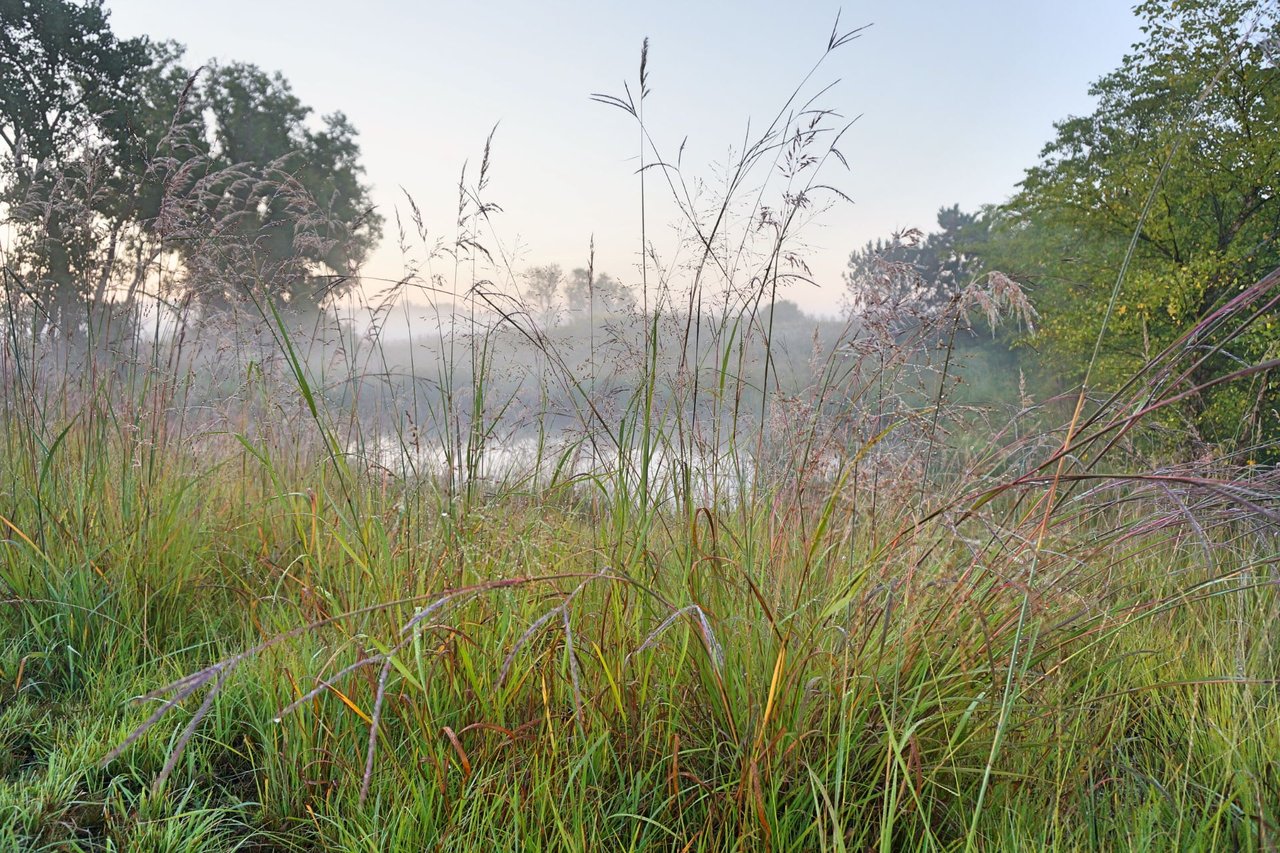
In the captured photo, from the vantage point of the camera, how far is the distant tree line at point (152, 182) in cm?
272

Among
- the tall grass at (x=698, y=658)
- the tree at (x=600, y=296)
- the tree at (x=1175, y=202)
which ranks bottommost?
the tall grass at (x=698, y=658)

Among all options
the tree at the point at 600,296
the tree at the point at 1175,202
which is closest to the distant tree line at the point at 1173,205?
the tree at the point at 1175,202

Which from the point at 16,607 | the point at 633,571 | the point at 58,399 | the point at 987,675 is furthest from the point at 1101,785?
the point at 58,399

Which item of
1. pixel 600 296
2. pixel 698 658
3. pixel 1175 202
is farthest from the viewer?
pixel 1175 202

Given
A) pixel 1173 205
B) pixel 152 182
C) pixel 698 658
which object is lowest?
pixel 698 658

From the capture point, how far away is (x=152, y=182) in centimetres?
311

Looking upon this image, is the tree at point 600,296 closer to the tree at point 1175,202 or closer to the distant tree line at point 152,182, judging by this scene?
the distant tree line at point 152,182

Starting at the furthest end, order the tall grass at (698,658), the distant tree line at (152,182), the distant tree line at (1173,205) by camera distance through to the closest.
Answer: the distant tree line at (1173,205) → the distant tree line at (152,182) → the tall grass at (698,658)

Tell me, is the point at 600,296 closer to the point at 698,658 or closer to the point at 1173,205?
the point at 698,658

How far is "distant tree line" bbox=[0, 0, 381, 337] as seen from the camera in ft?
8.93

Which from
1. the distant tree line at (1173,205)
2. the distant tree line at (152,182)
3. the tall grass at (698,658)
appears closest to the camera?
the tall grass at (698,658)

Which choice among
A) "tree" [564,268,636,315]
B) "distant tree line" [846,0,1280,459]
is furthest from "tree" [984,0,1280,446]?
"tree" [564,268,636,315]

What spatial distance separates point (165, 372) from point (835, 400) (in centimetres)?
250

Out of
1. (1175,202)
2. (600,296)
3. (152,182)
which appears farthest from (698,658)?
(1175,202)
